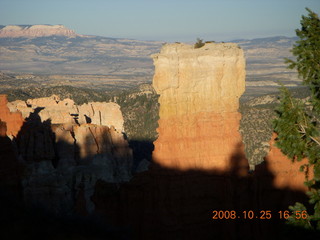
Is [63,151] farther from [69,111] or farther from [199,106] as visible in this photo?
[199,106]

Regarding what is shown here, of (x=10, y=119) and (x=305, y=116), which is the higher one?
(x=305, y=116)

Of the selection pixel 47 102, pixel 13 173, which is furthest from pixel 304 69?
pixel 47 102

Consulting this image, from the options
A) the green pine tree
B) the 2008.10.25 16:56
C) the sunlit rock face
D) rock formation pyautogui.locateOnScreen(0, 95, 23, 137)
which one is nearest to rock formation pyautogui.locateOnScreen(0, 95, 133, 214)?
rock formation pyautogui.locateOnScreen(0, 95, 23, 137)

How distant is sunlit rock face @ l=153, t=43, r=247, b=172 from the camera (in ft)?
99.3

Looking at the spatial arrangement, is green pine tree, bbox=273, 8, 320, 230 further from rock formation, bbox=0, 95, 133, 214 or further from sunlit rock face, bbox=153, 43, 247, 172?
rock formation, bbox=0, 95, 133, 214

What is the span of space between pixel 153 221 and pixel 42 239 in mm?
15012

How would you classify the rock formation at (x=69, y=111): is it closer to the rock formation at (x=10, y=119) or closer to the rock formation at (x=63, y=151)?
the rock formation at (x=63, y=151)

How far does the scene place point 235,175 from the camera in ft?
99.9

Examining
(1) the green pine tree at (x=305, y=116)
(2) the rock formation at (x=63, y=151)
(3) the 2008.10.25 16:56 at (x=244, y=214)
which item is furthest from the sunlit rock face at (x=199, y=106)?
(1) the green pine tree at (x=305, y=116)

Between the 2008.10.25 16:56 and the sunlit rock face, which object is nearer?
the 2008.10.25 16:56

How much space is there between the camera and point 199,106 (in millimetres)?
30531

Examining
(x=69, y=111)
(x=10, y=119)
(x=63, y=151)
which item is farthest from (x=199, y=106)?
(x=69, y=111)

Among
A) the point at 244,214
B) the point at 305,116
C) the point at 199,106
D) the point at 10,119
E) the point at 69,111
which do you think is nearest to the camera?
the point at 305,116

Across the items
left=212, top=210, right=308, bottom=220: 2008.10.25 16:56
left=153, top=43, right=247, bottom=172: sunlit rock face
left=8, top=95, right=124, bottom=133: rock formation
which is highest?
left=153, top=43, right=247, bottom=172: sunlit rock face
